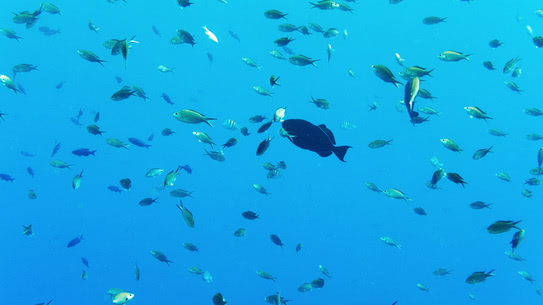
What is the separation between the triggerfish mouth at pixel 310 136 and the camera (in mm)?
4656

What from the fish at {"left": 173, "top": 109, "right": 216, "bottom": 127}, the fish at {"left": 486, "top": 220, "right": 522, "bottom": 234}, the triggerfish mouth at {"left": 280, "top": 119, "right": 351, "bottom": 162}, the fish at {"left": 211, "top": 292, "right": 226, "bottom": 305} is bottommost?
the fish at {"left": 211, "top": 292, "right": 226, "bottom": 305}

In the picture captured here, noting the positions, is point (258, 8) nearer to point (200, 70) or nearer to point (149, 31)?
point (200, 70)

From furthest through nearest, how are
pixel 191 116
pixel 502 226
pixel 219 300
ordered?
pixel 191 116 < pixel 502 226 < pixel 219 300

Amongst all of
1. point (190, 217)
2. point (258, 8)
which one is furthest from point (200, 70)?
point (190, 217)

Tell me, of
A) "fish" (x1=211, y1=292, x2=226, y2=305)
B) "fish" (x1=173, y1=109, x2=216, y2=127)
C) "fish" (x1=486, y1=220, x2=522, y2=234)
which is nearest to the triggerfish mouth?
"fish" (x1=173, y1=109, x2=216, y2=127)

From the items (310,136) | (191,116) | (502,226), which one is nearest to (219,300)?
(310,136)

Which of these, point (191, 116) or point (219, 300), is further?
point (191, 116)

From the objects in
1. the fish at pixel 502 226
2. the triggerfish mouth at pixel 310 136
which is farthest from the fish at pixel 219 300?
the fish at pixel 502 226

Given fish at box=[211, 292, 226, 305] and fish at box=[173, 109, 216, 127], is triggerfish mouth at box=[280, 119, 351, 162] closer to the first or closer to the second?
fish at box=[173, 109, 216, 127]

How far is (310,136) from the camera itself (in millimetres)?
4695

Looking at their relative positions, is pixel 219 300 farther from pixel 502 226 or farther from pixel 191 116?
pixel 502 226

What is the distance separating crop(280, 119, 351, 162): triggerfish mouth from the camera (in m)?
4.66

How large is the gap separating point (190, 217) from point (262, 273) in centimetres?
451

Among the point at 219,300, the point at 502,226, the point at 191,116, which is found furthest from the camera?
the point at 191,116
